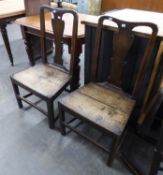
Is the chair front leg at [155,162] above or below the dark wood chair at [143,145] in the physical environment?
above

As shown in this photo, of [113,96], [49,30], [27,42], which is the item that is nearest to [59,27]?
[49,30]

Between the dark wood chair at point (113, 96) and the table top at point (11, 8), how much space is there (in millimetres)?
1470

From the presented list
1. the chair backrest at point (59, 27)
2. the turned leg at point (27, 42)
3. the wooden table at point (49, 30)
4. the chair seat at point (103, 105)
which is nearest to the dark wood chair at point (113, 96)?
the chair seat at point (103, 105)

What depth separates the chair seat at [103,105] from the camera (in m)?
1.22

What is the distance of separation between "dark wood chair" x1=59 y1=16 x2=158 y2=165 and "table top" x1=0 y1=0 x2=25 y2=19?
1.47 meters

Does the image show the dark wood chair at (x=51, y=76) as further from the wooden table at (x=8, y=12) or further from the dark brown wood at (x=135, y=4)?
the dark brown wood at (x=135, y=4)

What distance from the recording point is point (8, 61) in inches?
111

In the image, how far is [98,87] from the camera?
5.00ft

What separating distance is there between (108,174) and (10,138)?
0.93m

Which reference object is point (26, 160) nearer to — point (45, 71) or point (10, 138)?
point (10, 138)

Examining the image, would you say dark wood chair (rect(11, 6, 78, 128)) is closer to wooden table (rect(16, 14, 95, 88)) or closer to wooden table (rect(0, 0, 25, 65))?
wooden table (rect(16, 14, 95, 88))

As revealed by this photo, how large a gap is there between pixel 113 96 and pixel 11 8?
6.41ft

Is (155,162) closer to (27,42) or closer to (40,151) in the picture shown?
(40,151)

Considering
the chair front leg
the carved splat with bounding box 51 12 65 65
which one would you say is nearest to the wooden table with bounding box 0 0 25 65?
the carved splat with bounding box 51 12 65 65
